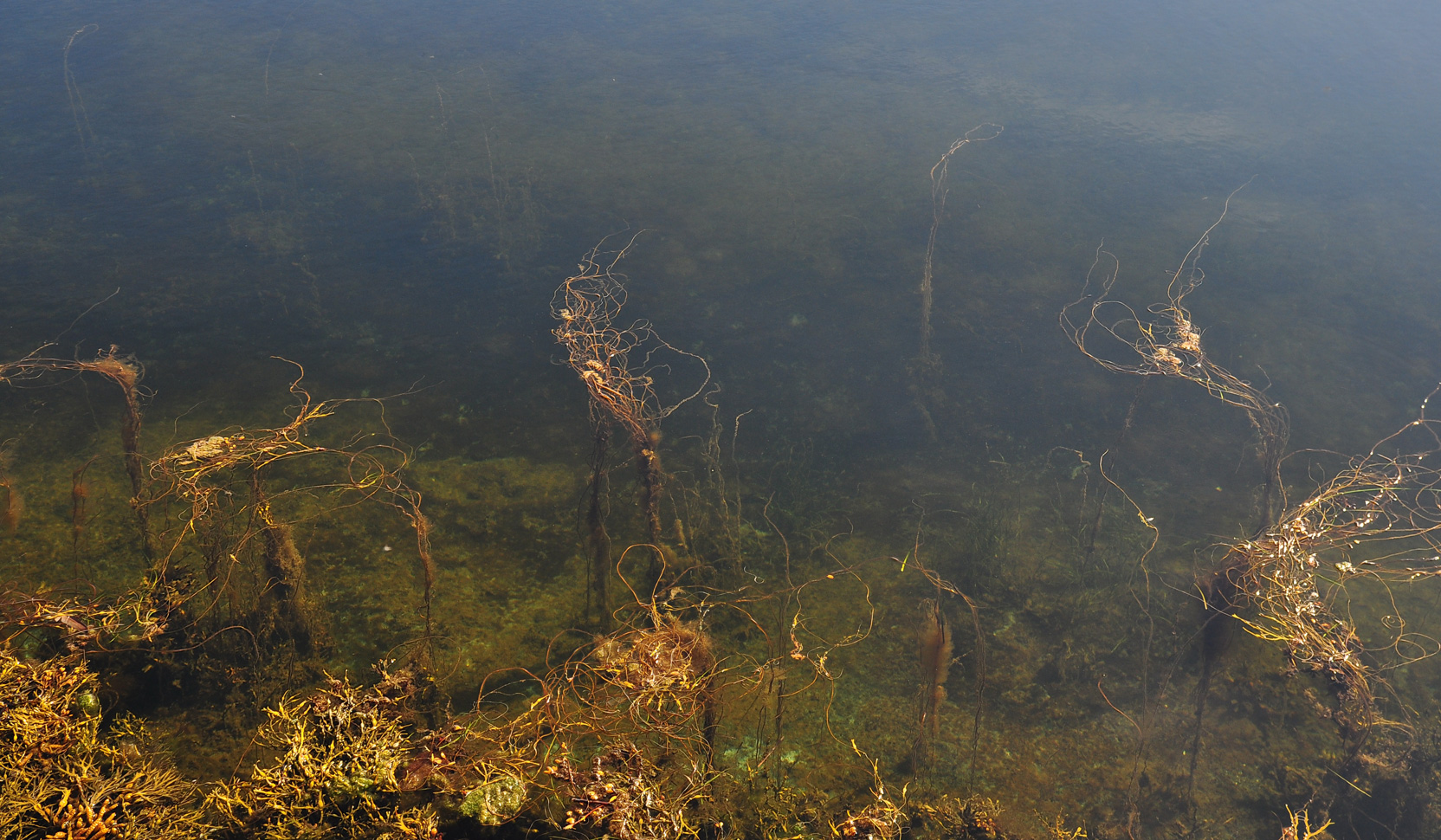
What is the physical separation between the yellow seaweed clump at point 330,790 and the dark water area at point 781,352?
60 cm

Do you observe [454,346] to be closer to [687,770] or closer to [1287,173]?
[687,770]

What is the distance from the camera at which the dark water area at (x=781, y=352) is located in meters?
4.15

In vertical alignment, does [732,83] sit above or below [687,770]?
above

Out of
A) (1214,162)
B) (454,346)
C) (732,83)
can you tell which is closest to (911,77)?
(732,83)

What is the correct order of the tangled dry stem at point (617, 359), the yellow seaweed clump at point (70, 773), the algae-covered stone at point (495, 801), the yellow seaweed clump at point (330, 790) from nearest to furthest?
the yellow seaweed clump at point (70, 773)
the yellow seaweed clump at point (330, 790)
the algae-covered stone at point (495, 801)
the tangled dry stem at point (617, 359)

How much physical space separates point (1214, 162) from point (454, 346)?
7426 mm

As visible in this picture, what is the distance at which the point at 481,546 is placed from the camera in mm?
4758

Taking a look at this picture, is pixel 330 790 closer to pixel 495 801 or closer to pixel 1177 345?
pixel 495 801

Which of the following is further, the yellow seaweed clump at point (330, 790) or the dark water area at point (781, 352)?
the dark water area at point (781, 352)

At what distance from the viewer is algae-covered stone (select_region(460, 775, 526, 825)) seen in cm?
308

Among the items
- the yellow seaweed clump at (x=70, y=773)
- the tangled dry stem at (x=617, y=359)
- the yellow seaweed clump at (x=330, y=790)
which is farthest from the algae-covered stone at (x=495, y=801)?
the tangled dry stem at (x=617, y=359)

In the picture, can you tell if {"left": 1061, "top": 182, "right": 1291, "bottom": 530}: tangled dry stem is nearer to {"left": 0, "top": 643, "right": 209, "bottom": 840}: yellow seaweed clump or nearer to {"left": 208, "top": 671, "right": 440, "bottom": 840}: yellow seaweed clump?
{"left": 208, "top": 671, "right": 440, "bottom": 840}: yellow seaweed clump

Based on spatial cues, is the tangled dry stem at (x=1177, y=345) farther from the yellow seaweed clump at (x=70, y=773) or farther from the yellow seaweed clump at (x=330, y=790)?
the yellow seaweed clump at (x=70, y=773)

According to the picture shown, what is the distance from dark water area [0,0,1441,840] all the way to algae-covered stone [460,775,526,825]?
18 cm
